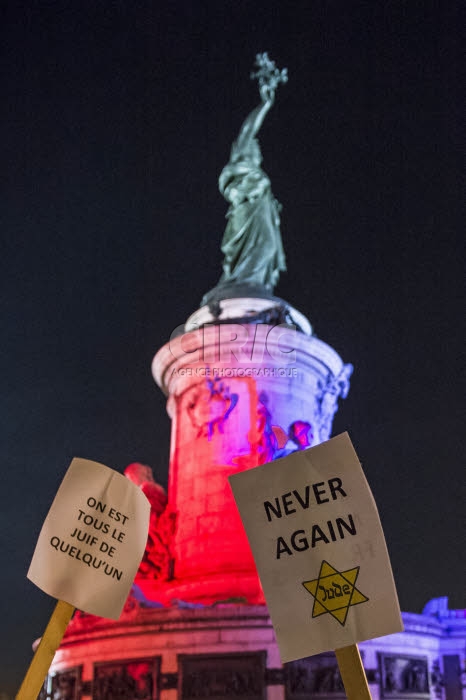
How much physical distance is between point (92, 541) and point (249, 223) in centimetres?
1810

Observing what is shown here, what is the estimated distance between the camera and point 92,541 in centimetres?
416

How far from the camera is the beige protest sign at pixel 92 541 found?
4.03 metres

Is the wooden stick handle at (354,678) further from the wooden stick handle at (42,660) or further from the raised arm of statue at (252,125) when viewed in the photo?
the raised arm of statue at (252,125)

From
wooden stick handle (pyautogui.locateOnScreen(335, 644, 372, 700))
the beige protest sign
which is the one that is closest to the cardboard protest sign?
wooden stick handle (pyautogui.locateOnScreen(335, 644, 372, 700))

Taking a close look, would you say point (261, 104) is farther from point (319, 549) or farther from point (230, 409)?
point (319, 549)

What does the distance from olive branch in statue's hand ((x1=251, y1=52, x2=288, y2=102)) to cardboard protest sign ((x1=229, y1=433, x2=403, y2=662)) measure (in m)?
21.4

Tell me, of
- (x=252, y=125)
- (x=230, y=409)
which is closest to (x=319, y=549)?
(x=230, y=409)

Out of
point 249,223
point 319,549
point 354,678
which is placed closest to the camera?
point 354,678

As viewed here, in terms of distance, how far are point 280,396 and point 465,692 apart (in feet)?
24.4

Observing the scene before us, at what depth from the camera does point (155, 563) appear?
16.8m

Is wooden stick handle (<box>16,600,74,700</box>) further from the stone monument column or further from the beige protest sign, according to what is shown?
the stone monument column

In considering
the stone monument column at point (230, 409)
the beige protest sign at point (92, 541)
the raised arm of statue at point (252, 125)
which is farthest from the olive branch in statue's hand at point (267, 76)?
the beige protest sign at point (92, 541)

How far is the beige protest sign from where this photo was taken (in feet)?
13.2

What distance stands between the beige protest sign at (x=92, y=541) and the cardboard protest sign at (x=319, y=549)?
945mm
